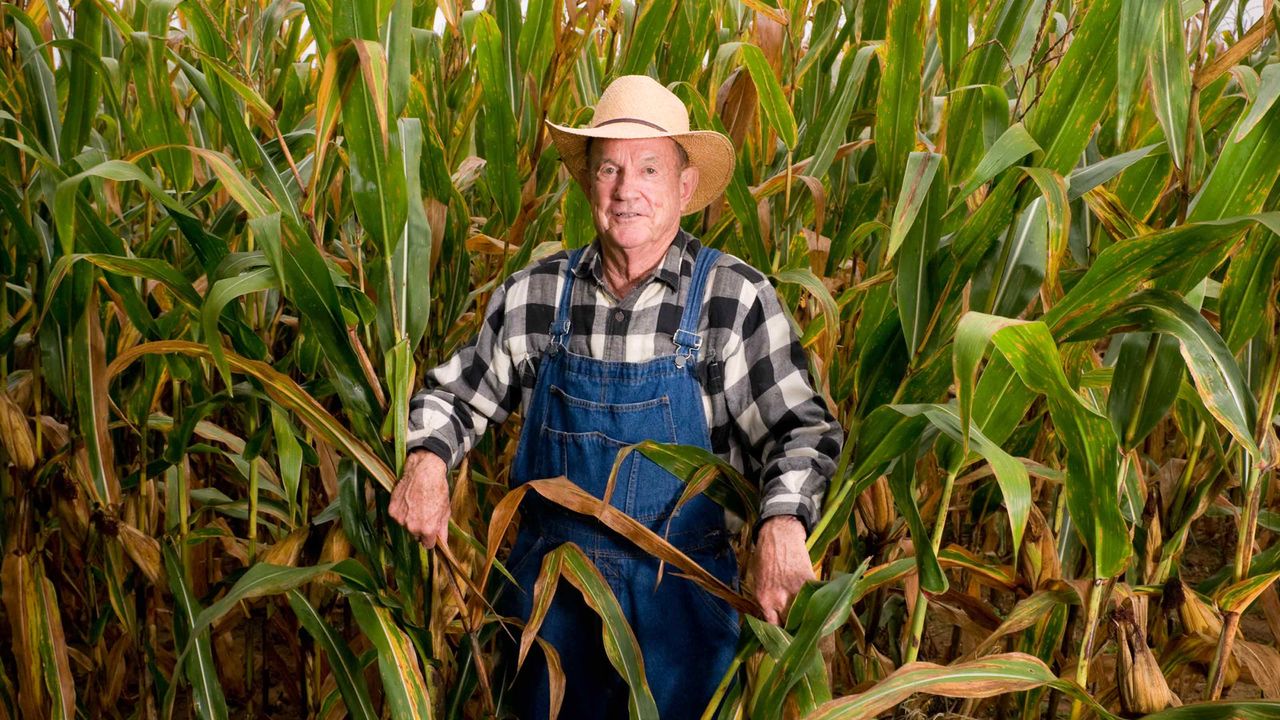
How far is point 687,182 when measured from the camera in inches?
52.9

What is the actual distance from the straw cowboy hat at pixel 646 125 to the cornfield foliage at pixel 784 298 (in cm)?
7

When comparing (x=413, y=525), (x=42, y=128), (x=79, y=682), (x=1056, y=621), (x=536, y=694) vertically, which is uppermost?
(x=42, y=128)

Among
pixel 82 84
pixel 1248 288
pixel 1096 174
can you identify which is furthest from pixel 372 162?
pixel 1248 288

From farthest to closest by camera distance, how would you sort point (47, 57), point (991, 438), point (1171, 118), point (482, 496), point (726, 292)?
1. point (482, 496)
2. point (47, 57)
3. point (726, 292)
4. point (991, 438)
5. point (1171, 118)

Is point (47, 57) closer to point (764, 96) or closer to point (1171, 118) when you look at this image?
point (764, 96)

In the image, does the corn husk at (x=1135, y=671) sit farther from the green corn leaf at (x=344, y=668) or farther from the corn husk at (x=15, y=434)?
the corn husk at (x=15, y=434)

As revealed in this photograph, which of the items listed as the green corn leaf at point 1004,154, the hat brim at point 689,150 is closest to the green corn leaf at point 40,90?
the hat brim at point 689,150

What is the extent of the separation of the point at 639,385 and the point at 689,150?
0.31 metres

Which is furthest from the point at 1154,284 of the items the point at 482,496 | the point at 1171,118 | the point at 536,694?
the point at 482,496

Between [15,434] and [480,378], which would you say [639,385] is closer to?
[480,378]

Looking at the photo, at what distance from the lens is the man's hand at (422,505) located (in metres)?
1.09

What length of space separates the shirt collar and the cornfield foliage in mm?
123

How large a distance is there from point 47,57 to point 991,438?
1.25 m

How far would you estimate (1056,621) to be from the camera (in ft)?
4.34
